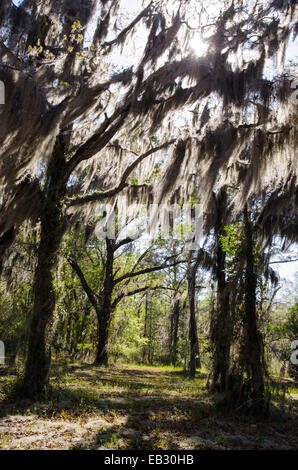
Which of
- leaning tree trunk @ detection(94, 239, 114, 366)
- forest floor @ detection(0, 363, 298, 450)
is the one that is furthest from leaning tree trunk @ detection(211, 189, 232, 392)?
leaning tree trunk @ detection(94, 239, 114, 366)

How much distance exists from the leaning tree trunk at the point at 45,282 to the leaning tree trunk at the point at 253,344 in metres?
3.40

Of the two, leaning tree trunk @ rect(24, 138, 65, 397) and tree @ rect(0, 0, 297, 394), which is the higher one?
tree @ rect(0, 0, 297, 394)

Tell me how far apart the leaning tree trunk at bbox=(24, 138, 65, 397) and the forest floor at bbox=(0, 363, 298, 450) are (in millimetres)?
409

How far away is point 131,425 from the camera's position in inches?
169

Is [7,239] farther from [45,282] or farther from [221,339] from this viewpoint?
[221,339]

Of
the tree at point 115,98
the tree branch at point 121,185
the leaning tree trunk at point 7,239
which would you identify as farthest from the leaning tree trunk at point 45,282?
the leaning tree trunk at point 7,239

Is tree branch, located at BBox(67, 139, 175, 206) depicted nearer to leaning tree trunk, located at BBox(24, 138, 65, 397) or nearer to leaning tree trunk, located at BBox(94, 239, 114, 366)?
leaning tree trunk, located at BBox(24, 138, 65, 397)

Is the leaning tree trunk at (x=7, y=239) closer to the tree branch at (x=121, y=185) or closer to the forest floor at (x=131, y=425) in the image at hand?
the tree branch at (x=121, y=185)

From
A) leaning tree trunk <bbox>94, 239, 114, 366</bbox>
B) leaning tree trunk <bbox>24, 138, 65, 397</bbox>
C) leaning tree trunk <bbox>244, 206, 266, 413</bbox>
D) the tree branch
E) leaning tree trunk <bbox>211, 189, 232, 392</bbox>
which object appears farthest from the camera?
leaning tree trunk <bbox>94, 239, 114, 366</bbox>

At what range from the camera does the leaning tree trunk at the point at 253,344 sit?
507 centimetres

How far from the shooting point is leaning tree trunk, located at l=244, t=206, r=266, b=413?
5074mm

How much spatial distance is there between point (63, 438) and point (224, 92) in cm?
548
